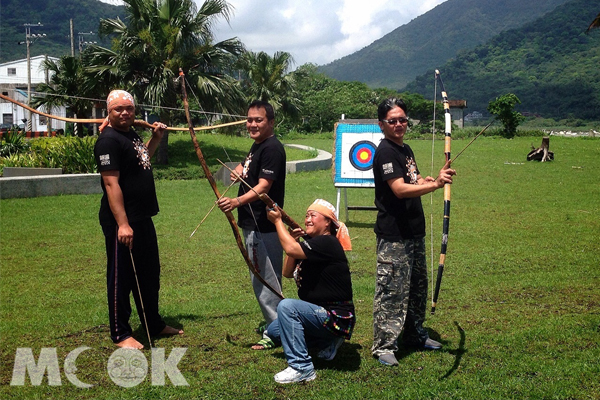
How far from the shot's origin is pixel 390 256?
429cm

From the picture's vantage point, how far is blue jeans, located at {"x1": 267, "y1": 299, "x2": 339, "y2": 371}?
13.3ft

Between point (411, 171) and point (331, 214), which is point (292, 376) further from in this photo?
point (411, 171)

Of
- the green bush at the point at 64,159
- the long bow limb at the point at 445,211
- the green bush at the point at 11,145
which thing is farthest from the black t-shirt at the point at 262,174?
the green bush at the point at 11,145

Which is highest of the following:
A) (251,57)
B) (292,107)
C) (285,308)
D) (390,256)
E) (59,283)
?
(251,57)

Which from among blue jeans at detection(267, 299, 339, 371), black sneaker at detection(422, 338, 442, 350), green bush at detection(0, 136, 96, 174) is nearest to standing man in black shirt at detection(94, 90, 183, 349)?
blue jeans at detection(267, 299, 339, 371)

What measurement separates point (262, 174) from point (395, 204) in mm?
1004

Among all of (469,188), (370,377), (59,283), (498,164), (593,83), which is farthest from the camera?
(593,83)

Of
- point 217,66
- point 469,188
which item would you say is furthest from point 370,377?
point 217,66

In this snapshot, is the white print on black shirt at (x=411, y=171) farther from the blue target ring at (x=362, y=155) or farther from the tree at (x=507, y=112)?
the tree at (x=507, y=112)

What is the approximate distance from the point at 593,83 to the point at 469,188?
70.8 metres

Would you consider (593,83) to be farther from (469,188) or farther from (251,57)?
(469,188)

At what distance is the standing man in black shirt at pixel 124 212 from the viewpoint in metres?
4.48
